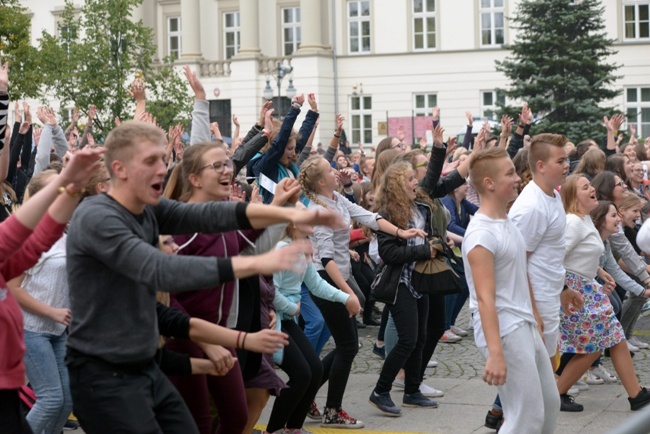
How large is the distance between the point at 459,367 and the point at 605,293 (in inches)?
79.4

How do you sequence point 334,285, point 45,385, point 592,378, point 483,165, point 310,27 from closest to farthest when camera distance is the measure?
point 45,385 < point 483,165 < point 334,285 < point 592,378 < point 310,27

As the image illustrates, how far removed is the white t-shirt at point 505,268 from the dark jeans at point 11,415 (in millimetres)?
2592

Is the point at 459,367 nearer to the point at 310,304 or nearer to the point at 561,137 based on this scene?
the point at 310,304

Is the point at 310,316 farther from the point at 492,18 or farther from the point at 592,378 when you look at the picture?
the point at 492,18

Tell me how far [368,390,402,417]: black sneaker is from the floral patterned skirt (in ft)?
4.30

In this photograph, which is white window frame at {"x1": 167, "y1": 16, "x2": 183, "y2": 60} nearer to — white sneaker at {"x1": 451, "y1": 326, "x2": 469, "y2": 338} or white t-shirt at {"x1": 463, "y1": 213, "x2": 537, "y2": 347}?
white sneaker at {"x1": 451, "y1": 326, "x2": 469, "y2": 338}

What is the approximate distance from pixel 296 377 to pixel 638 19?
40.9 m

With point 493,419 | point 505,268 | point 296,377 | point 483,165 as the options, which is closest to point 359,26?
point 493,419

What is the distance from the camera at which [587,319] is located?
8516 mm

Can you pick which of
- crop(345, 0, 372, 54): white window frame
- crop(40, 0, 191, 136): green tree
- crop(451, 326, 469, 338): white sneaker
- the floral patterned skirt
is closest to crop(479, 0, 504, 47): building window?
crop(345, 0, 372, 54): white window frame

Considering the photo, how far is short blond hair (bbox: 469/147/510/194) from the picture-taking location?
6.52m

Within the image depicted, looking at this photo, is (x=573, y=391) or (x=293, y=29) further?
(x=293, y=29)

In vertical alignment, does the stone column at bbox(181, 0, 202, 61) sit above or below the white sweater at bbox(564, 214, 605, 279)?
above

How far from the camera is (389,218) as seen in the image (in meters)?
8.79
